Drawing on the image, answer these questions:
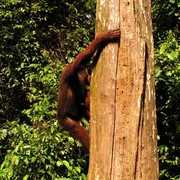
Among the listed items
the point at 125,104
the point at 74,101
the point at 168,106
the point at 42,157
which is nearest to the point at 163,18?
the point at 168,106

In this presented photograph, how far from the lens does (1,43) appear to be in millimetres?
5797

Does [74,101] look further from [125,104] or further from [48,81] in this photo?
[48,81]

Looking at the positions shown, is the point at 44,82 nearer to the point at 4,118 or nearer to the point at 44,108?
the point at 44,108

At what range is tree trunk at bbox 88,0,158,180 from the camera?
8.03ft

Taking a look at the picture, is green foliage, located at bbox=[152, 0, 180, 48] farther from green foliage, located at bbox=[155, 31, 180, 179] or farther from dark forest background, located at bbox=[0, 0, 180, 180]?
green foliage, located at bbox=[155, 31, 180, 179]

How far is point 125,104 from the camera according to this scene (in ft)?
8.12

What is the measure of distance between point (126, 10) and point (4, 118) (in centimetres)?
387

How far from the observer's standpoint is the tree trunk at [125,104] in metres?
2.45

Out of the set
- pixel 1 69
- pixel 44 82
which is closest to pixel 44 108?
pixel 44 82

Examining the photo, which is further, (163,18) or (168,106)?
(163,18)

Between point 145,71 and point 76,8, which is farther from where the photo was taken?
point 76,8

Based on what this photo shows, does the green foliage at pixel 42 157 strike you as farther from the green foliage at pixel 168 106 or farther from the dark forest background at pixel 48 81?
the green foliage at pixel 168 106

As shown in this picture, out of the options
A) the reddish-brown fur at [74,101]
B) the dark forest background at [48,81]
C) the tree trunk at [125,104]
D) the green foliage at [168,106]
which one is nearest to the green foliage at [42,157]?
the dark forest background at [48,81]

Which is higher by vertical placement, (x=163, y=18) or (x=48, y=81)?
(x=163, y=18)
